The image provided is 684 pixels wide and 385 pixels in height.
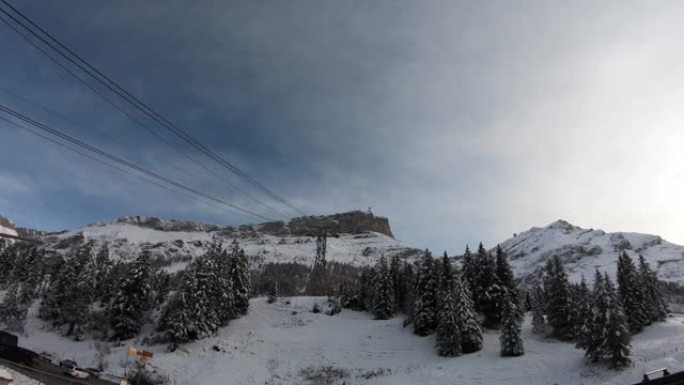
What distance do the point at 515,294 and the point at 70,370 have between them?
54010 millimetres

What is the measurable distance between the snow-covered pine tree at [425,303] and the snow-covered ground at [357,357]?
2070 millimetres

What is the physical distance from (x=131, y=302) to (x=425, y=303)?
42.9 meters

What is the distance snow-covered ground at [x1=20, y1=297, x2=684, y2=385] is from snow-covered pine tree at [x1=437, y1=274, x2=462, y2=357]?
148cm

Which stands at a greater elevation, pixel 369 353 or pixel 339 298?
pixel 339 298

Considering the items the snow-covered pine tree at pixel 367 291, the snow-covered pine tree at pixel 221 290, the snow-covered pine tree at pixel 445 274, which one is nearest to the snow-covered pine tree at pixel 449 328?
the snow-covered pine tree at pixel 445 274

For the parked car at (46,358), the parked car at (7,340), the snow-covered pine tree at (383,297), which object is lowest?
the parked car at (46,358)

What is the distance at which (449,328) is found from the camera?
164 feet

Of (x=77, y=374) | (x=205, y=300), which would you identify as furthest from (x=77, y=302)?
(x=77, y=374)

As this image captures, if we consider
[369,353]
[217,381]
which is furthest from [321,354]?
[217,381]

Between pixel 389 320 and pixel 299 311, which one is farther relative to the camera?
pixel 299 311

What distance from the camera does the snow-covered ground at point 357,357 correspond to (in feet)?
126

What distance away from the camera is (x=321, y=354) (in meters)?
55.4

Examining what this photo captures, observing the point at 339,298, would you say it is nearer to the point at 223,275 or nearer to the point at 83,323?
the point at 223,275

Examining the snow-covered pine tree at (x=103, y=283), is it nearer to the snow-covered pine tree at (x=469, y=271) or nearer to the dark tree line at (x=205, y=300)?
the dark tree line at (x=205, y=300)
